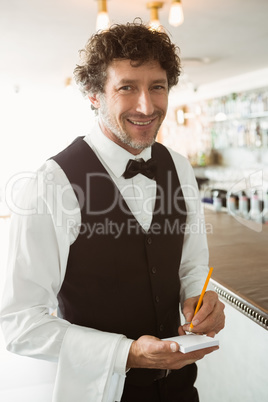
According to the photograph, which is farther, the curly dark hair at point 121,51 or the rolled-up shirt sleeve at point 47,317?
the curly dark hair at point 121,51

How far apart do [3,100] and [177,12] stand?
795 centimetres

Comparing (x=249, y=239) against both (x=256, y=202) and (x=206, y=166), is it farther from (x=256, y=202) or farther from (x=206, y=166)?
(x=206, y=166)

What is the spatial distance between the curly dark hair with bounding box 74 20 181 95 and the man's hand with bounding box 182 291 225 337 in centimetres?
73

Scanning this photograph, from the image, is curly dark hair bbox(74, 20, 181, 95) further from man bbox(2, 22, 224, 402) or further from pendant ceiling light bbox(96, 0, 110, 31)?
pendant ceiling light bbox(96, 0, 110, 31)

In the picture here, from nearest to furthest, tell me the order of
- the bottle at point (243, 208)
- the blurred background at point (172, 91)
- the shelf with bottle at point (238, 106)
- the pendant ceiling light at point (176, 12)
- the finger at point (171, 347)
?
the finger at point (171, 347) < the pendant ceiling light at point (176, 12) < the bottle at point (243, 208) < the blurred background at point (172, 91) < the shelf with bottle at point (238, 106)

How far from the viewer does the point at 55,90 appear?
8.23 metres

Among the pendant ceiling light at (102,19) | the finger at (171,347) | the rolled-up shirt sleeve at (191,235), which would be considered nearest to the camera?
the finger at (171,347)

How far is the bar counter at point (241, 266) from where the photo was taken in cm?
147

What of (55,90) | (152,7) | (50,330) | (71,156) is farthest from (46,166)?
(55,90)

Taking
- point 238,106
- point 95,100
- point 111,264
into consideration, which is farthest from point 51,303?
point 238,106

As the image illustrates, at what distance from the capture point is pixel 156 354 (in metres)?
0.96

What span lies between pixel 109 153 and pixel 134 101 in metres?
0.19

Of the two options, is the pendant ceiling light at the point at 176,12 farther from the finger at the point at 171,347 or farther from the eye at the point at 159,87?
the finger at the point at 171,347

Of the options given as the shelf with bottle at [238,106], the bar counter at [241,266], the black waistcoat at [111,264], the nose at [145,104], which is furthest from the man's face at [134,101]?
the shelf with bottle at [238,106]
